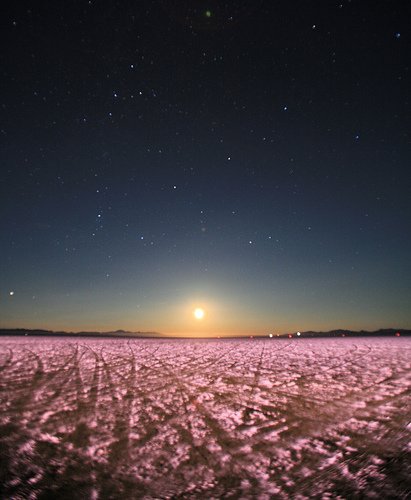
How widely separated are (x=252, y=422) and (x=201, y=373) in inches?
165

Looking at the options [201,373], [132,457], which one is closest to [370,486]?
[132,457]

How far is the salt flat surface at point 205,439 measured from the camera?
260 centimetres

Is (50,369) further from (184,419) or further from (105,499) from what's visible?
(105,499)

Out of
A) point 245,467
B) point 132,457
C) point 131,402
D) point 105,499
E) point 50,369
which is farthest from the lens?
point 50,369

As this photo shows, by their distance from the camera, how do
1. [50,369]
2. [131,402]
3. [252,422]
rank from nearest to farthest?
[252,422] → [131,402] → [50,369]

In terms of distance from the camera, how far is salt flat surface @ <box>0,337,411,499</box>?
260cm

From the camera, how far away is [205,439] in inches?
143

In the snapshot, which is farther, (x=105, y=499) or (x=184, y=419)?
(x=184, y=419)

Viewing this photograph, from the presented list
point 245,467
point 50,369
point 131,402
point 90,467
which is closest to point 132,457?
point 90,467

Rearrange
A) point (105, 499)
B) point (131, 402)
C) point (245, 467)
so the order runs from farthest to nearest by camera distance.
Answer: point (131, 402), point (245, 467), point (105, 499)

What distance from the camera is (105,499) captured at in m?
2.44

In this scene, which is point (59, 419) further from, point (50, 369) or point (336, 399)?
point (50, 369)

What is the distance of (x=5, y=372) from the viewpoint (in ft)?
27.4

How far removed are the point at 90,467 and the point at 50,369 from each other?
6.91 metres
